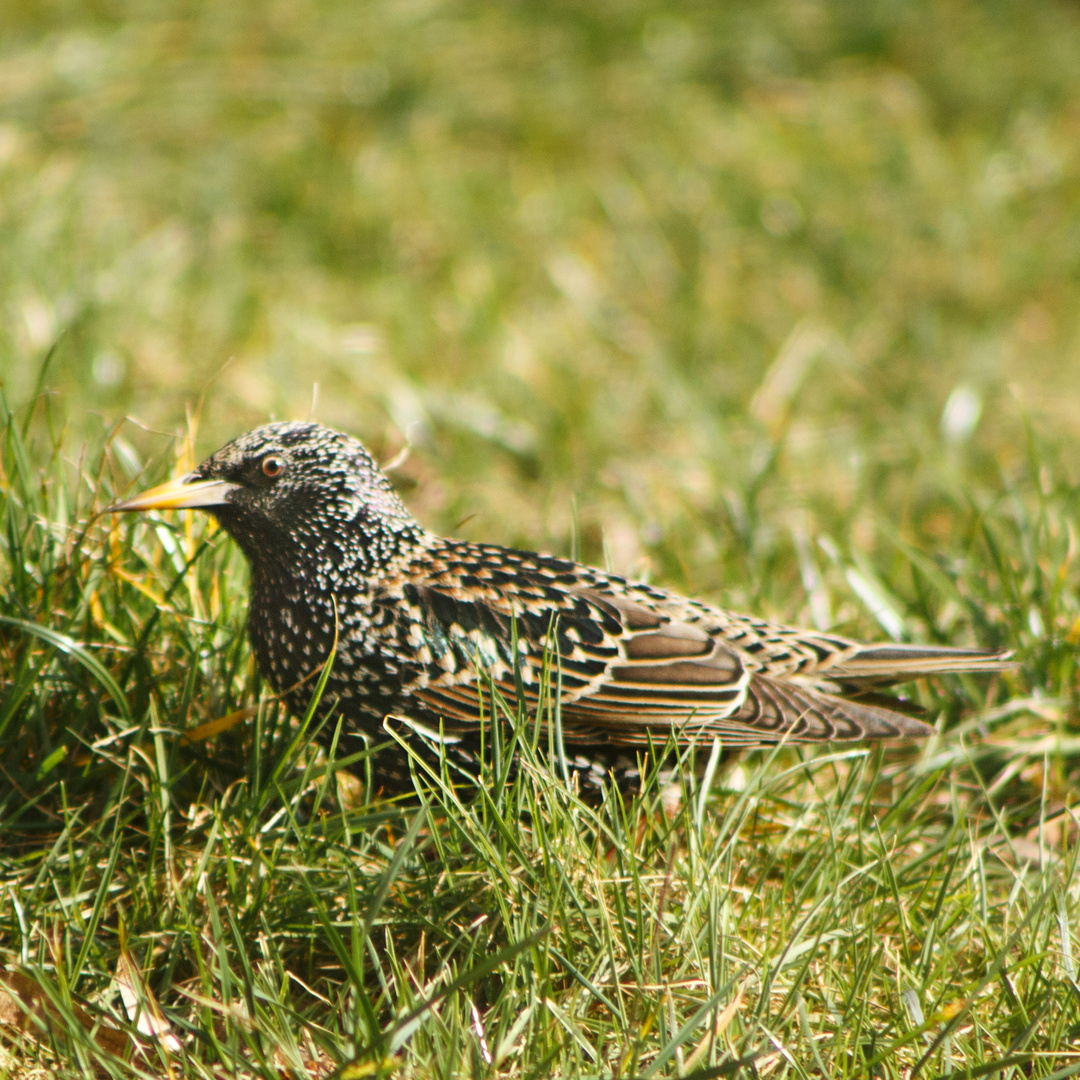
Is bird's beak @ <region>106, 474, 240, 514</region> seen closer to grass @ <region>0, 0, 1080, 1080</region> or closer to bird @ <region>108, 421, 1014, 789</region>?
bird @ <region>108, 421, 1014, 789</region>

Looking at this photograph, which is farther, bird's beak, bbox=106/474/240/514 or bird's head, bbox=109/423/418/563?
bird's head, bbox=109/423/418/563

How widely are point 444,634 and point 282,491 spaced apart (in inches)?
21.4

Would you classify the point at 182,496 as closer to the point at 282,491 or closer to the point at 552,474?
the point at 282,491

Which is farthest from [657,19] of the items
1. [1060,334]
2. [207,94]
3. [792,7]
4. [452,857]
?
[452,857]

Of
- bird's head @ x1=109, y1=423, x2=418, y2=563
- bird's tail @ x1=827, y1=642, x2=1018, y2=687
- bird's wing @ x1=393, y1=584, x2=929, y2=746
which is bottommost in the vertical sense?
bird's tail @ x1=827, y1=642, x2=1018, y2=687

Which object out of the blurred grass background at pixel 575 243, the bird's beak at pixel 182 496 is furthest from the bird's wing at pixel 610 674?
the blurred grass background at pixel 575 243

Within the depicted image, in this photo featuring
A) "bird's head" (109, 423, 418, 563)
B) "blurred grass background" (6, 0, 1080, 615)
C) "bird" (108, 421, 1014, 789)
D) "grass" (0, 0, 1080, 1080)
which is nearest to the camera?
"grass" (0, 0, 1080, 1080)

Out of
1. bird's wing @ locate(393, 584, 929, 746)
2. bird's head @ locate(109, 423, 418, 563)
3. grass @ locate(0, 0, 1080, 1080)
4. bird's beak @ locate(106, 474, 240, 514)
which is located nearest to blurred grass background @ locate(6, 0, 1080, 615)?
grass @ locate(0, 0, 1080, 1080)

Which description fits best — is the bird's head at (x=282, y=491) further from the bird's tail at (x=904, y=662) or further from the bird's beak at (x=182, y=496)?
the bird's tail at (x=904, y=662)

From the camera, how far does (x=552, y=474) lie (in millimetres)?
5539

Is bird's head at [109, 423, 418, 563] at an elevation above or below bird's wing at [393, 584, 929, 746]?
above

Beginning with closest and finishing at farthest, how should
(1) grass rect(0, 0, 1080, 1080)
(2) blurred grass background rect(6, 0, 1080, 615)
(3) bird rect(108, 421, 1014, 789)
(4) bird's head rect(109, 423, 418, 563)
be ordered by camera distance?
(1) grass rect(0, 0, 1080, 1080)
(3) bird rect(108, 421, 1014, 789)
(4) bird's head rect(109, 423, 418, 563)
(2) blurred grass background rect(6, 0, 1080, 615)

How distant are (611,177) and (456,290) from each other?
64.2 inches

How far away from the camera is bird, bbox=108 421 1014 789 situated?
3238 mm
